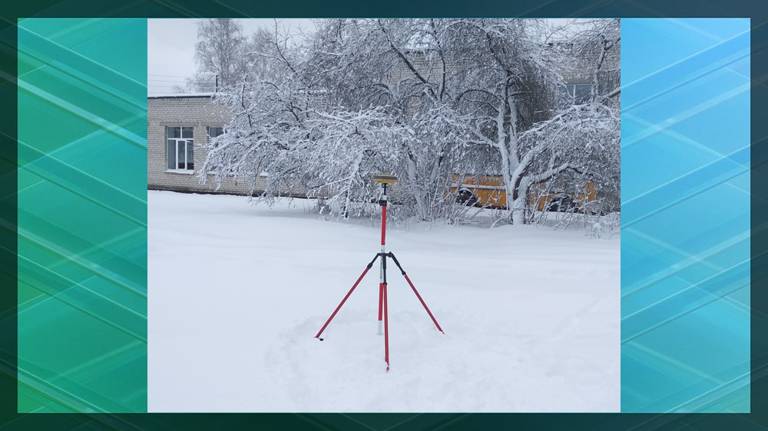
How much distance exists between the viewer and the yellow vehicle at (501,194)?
1095 centimetres

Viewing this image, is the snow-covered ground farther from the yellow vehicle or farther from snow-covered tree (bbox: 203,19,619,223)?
the yellow vehicle

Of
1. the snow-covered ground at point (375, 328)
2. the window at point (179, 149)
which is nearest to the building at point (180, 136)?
the window at point (179, 149)

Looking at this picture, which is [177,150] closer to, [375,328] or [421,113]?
[421,113]

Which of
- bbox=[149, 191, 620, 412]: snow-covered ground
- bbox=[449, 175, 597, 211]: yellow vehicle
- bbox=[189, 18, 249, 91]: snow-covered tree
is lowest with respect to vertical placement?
bbox=[149, 191, 620, 412]: snow-covered ground

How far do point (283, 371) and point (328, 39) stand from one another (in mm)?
8247

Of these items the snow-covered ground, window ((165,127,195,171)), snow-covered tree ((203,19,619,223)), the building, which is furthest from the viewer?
window ((165,127,195,171))

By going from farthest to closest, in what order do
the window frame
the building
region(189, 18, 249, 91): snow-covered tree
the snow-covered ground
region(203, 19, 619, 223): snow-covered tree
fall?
region(189, 18, 249, 91): snow-covered tree < the window frame < the building < region(203, 19, 619, 223): snow-covered tree < the snow-covered ground

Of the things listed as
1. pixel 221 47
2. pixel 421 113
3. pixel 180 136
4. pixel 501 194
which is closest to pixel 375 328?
pixel 421 113

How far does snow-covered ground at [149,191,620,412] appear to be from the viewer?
362 cm

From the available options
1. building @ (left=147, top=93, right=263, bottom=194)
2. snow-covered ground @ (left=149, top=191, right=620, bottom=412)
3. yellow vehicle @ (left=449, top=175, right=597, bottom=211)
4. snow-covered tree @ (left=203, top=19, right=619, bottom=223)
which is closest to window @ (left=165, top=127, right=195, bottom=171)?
building @ (left=147, top=93, right=263, bottom=194)

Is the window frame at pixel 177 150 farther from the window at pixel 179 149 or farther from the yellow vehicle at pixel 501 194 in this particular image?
the yellow vehicle at pixel 501 194

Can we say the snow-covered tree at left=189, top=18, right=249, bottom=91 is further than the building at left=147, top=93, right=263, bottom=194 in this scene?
Yes

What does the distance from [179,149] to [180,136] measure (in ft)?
1.20
